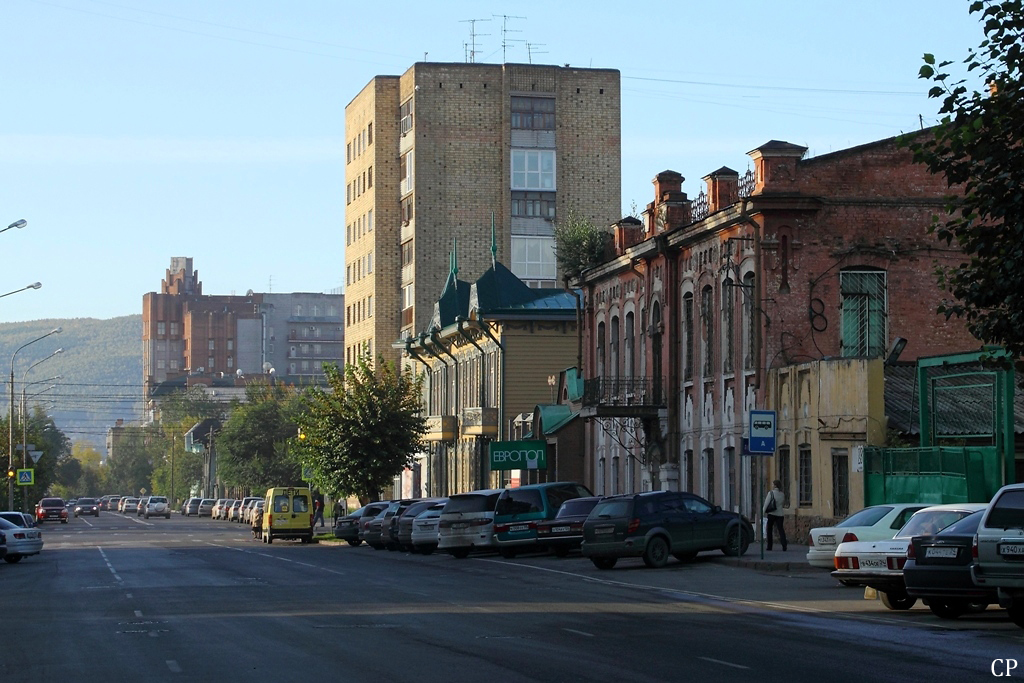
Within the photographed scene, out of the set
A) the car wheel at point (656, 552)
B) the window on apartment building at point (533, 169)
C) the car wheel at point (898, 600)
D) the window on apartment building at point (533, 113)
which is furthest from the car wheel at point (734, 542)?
the window on apartment building at point (533, 113)

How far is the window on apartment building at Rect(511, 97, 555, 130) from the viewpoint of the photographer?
299 feet

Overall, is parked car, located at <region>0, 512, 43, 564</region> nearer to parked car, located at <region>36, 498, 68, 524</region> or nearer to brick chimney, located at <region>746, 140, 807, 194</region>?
brick chimney, located at <region>746, 140, 807, 194</region>

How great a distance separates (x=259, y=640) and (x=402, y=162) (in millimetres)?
76916

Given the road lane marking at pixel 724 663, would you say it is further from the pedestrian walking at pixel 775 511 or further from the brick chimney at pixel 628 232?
the brick chimney at pixel 628 232

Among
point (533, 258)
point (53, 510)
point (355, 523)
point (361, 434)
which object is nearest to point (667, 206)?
point (355, 523)

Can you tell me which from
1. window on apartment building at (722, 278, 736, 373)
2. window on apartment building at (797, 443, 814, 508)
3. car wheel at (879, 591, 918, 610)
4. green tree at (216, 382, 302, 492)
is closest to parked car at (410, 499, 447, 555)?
window on apartment building at (722, 278, 736, 373)

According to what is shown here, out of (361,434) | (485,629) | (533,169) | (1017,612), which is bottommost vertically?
(485,629)

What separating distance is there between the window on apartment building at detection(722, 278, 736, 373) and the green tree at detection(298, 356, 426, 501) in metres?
25.1

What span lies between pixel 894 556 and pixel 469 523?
Result: 21107 millimetres

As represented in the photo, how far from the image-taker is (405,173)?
93750mm

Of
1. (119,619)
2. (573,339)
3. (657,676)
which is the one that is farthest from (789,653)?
(573,339)

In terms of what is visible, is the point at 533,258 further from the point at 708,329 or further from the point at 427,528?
the point at 708,329

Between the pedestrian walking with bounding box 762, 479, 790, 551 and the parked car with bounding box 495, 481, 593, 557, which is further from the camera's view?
the parked car with bounding box 495, 481, 593, 557

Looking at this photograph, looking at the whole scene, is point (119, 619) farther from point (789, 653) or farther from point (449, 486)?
point (449, 486)
